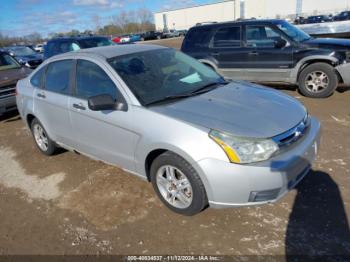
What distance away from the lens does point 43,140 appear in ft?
16.2

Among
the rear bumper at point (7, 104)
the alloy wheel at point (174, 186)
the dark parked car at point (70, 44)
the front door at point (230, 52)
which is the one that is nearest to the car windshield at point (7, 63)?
the rear bumper at point (7, 104)

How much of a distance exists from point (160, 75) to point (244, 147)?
1.49 meters

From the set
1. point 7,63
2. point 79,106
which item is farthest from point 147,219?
point 7,63

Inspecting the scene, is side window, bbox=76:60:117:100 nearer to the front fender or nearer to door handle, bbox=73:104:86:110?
door handle, bbox=73:104:86:110

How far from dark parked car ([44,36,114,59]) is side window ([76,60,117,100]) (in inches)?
279

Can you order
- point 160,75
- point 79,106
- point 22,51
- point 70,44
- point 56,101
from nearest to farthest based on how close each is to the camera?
point 160,75 → point 79,106 → point 56,101 → point 70,44 → point 22,51

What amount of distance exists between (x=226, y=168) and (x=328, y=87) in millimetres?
5327

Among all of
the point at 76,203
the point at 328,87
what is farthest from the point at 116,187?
the point at 328,87

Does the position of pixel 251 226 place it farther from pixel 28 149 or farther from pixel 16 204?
pixel 28 149

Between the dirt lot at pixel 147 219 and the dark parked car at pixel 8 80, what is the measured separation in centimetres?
344

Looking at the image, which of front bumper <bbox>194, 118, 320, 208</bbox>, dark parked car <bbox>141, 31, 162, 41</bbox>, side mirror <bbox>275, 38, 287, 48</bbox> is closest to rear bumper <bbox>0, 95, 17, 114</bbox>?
front bumper <bbox>194, 118, 320, 208</bbox>

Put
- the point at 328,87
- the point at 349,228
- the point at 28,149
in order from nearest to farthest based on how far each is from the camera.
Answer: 1. the point at 349,228
2. the point at 28,149
3. the point at 328,87

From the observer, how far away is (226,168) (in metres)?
2.65

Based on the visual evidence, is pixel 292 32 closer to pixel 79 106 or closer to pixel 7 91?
pixel 79 106
